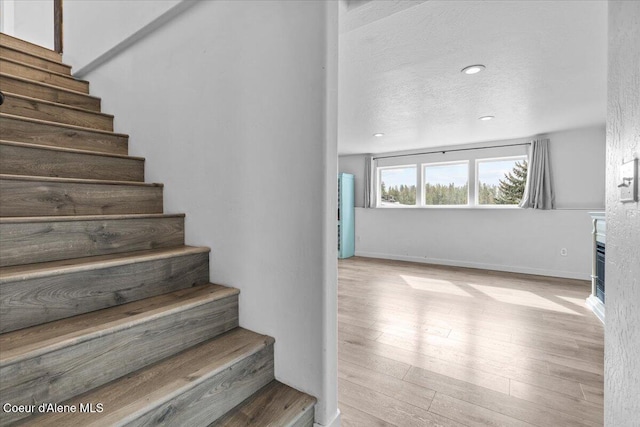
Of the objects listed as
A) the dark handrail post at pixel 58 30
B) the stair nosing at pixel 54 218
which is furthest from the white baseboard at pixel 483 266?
the dark handrail post at pixel 58 30

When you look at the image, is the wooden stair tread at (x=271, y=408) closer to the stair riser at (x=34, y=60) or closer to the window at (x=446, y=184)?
the stair riser at (x=34, y=60)

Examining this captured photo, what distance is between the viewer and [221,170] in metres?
1.52

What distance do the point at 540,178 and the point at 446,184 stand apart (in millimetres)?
1378

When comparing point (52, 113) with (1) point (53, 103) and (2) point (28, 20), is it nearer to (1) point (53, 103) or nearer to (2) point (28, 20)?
(1) point (53, 103)

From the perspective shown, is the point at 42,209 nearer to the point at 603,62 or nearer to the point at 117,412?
the point at 117,412

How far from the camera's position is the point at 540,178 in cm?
432

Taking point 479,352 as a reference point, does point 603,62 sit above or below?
above

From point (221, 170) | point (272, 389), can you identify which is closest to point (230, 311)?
point (272, 389)

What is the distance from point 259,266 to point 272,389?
1.78 feet

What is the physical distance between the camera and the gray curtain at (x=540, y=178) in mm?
4285

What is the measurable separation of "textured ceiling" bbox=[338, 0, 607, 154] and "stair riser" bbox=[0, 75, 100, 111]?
2.01 m

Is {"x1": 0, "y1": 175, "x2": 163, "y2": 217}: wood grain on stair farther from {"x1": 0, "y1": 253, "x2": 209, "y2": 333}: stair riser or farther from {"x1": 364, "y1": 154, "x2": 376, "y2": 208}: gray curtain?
{"x1": 364, "y1": 154, "x2": 376, "y2": 208}: gray curtain

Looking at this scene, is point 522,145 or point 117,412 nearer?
point 117,412

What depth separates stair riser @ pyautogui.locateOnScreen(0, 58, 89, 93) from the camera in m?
2.06
